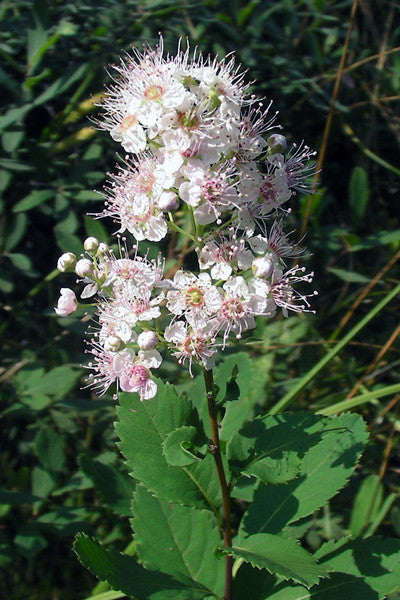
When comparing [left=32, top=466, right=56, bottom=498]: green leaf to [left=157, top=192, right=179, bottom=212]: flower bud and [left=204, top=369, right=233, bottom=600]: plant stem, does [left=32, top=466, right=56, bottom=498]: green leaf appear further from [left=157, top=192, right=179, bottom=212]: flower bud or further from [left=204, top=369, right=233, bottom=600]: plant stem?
[left=157, top=192, right=179, bottom=212]: flower bud

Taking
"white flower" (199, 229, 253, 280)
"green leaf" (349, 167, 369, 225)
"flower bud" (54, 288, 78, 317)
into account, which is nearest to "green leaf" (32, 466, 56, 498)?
"flower bud" (54, 288, 78, 317)

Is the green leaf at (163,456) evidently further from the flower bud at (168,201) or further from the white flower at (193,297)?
Result: the flower bud at (168,201)

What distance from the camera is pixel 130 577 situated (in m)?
1.50

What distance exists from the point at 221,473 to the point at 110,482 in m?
0.75

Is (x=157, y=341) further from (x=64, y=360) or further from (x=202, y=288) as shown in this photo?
(x=64, y=360)

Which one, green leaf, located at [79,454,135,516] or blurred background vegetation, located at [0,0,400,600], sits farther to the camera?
blurred background vegetation, located at [0,0,400,600]

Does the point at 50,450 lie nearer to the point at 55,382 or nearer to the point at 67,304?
the point at 55,382

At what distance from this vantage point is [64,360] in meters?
2.51

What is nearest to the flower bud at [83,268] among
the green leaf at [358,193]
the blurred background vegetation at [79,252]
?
the blurred background vegetation at [79,252]

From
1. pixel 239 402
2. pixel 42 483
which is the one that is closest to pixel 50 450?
pixel 42 483

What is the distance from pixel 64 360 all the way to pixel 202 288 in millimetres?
1251

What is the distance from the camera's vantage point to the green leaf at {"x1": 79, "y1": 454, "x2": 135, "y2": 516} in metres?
2.06

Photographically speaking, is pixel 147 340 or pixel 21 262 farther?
pixel 21 262

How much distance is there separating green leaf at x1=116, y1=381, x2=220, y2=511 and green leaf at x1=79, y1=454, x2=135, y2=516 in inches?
21.5
